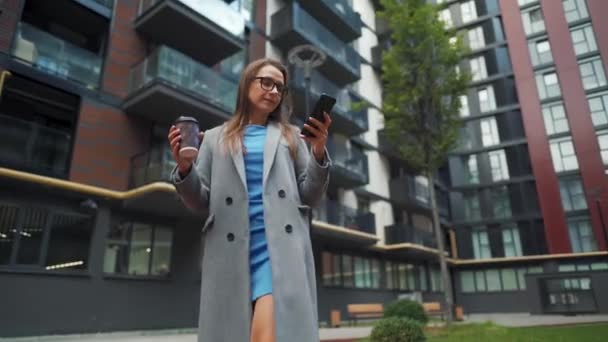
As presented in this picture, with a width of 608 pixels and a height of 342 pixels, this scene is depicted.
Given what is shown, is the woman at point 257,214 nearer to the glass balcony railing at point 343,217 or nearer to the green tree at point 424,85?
the green tree at point 424,85

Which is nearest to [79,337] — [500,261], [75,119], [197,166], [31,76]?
[75,119]

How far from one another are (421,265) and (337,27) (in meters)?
16.6

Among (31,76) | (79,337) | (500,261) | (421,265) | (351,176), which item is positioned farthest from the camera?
(500,261)

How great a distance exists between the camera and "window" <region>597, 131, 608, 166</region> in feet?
111

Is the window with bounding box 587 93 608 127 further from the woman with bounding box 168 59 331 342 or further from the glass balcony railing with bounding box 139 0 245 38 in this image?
the woman with bounding box 168 59 331 342

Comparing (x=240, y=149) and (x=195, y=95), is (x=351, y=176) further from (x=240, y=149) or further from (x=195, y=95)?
(x=240, y=149)

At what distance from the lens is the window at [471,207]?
37.6 meters

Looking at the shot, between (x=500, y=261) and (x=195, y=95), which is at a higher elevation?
(x=195, y=95)

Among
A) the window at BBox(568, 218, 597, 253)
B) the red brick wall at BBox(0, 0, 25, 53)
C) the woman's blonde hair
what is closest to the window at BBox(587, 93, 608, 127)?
the window at BBox(568, 218, 597, 253)

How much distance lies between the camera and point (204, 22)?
15.4 m

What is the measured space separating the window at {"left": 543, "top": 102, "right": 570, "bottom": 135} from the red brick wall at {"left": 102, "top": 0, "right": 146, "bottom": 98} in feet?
107

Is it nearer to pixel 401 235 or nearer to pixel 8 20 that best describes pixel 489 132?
pixel 401 235

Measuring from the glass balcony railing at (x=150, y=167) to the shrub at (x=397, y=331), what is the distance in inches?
320

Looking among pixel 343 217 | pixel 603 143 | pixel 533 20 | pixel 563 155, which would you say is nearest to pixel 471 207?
pixel 563 155
